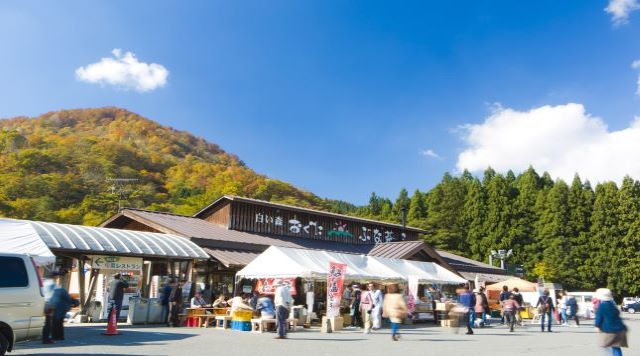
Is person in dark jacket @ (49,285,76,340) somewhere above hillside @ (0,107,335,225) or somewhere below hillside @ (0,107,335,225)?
below

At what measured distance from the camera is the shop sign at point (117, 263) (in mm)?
16828

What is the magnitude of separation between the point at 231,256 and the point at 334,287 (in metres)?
5.67

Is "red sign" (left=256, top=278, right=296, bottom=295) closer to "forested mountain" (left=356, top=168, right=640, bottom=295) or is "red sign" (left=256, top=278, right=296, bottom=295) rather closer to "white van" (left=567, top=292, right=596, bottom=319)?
"white van" (left=567, top=292, right=596, bottom=319)

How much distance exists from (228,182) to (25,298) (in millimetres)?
53148

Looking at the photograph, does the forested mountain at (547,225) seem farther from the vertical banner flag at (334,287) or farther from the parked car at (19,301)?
the parked car at (19,301)

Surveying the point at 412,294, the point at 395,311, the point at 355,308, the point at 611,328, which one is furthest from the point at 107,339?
the point at 412,294

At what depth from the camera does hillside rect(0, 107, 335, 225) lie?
47.0 meters

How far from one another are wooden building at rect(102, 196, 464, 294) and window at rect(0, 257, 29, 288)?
35.7 ft

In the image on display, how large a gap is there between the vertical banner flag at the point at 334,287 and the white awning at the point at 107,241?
18.2 feet

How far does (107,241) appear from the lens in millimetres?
16891

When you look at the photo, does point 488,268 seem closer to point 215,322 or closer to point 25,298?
point 215,322

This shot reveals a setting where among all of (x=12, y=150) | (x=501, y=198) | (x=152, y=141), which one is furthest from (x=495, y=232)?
(x=152, y=141)

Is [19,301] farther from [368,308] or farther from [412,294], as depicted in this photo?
[412,294]

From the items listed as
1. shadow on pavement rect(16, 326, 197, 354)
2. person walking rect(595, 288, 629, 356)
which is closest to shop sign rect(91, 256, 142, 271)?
shadow on pavement rect(16, 326, 197, 354)
